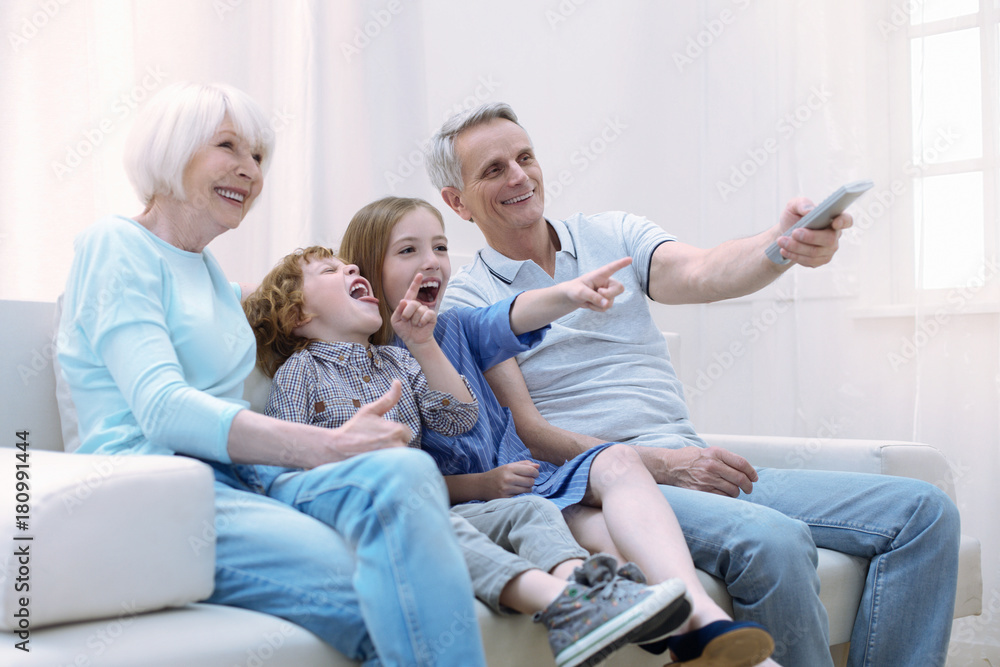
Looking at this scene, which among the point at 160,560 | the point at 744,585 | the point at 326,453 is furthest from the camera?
the point at 744,585

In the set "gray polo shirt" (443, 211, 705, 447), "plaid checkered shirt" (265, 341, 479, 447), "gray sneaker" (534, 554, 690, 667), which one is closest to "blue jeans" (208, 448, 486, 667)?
→ "gray sneaker" (534, 554, 690, 667)

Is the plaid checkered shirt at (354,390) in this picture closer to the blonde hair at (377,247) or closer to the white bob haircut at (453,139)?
the blonde hair at (377,247)

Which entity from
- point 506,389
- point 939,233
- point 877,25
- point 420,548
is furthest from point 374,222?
point 877,25

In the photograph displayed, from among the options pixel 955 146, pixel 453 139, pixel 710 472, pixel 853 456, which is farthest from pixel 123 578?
pixel 955 146

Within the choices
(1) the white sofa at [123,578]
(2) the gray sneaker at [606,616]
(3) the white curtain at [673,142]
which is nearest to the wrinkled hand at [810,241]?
(3) the white curtain at [673,142]

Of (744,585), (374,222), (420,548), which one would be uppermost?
(374,222)

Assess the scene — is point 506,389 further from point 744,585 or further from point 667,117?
point 667,117

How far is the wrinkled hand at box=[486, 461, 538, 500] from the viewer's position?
1.38m

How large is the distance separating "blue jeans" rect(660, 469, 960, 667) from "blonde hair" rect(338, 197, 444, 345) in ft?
Result: 1.98

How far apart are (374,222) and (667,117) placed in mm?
1826

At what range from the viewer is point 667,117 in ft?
10.3

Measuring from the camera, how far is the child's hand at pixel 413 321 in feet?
4.66

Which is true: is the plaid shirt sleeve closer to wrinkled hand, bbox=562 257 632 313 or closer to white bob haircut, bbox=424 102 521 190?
wrinkled hand, bbox=562 257 632 313

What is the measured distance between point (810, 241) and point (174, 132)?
39.2 inches
